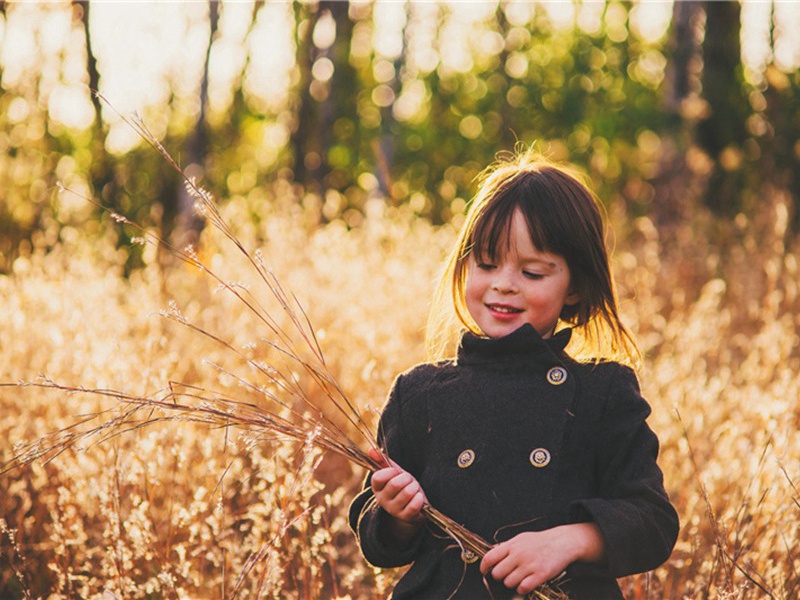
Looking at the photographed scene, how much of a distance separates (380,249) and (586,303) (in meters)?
3.86

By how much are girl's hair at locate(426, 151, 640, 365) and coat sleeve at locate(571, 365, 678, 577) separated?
0.52 ft

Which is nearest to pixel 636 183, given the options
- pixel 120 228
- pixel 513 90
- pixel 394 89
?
pixel 513 90

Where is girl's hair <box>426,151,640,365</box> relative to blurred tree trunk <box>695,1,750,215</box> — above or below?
below

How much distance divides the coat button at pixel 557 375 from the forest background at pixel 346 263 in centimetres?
28

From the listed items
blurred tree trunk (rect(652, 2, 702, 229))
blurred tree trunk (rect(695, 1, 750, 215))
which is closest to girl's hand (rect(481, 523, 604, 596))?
blurred tree trunk (rect(652, 2, 702, 229))

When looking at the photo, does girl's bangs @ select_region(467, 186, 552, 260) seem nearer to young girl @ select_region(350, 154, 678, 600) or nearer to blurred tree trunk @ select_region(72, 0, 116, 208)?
young girl @ select_region(350, 154, 678, 600)

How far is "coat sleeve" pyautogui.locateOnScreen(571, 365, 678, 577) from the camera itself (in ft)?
5.32

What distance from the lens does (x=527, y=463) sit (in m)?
1.72

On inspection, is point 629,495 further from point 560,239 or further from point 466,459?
point 560,239

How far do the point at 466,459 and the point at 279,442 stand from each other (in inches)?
25.5

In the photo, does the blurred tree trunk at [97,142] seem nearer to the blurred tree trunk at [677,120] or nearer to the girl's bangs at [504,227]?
the blurred tree trunk at [677,120]

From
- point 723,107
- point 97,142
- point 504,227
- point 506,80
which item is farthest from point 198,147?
point 504,227

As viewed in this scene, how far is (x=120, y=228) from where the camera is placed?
9125mm

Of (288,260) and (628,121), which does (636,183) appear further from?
(288,260)
